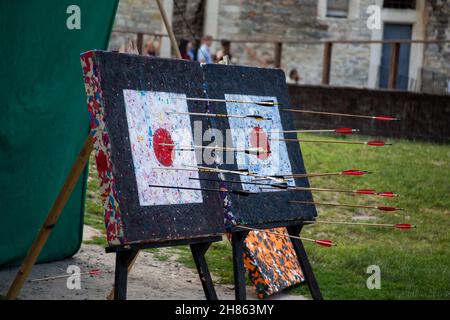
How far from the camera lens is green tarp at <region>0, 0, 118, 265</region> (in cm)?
527

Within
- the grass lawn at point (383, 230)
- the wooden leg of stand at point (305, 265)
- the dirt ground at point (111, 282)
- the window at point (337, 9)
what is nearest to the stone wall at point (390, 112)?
the grass lawn at point (383, 230)

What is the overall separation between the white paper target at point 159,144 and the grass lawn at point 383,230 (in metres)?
1.67

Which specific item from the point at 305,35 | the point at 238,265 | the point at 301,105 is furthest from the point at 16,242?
the point at 305,35

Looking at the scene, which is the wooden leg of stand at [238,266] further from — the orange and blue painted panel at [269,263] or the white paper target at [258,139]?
the orange and blue painted panel at [269,263]

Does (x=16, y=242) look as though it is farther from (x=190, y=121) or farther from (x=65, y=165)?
(x=190, y=121)

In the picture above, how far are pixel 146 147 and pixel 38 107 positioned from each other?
5.63ft

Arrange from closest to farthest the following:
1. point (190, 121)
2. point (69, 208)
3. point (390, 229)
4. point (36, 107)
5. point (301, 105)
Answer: point (190, 121) < point (36, 107) < point (69, 208) < point (390, 229) < point (301, 105)

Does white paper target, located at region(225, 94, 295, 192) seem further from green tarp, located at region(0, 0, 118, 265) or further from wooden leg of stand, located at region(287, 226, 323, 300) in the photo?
green tarp, located at region(0, 0, 118, 265)

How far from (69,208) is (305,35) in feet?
57.4

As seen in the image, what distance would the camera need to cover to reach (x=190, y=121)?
164 inches

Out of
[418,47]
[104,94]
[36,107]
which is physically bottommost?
[418,47]

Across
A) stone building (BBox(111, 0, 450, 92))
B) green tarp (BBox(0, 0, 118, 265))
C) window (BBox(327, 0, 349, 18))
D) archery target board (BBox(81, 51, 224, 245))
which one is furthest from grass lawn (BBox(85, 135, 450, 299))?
window (BBox(327, 0, 349, 18))

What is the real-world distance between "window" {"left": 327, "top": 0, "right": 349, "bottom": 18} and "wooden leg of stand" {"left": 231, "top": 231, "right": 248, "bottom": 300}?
19.4 metres

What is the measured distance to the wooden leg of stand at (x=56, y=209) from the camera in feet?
13.2
